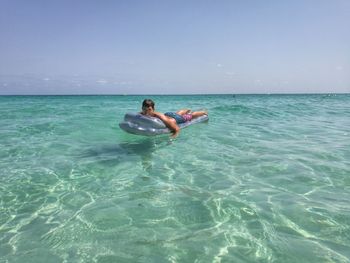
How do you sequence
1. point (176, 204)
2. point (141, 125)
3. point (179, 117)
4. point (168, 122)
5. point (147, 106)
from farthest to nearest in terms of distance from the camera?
point (179, 117) → point (168, 122) → point (147, 106) → point (141, 125) → point (176, 204)

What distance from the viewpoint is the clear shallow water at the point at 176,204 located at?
322cm

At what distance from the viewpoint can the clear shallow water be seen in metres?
3.22

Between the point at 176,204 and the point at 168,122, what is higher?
the point at 168,122

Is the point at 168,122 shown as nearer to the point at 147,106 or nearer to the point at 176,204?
the point at 147,106

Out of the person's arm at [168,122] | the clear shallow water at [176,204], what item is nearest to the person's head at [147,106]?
the person's arm at [168,122]

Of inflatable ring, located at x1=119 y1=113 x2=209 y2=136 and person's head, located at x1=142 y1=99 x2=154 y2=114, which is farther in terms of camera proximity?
person's head, located at x1=142 y1=99 x2=154 y2=114

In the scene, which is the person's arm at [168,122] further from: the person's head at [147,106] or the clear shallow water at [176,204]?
the clear shallow water at [176,204]

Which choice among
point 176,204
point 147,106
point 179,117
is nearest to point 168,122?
point 147,106

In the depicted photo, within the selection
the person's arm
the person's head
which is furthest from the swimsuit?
the person's head

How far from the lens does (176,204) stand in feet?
14.4

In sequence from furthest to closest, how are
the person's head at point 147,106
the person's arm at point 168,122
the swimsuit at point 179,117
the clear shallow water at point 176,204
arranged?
the swimsuit at point 179,117
the person's arm at point 168,122
the person's head at point 147,106
the clear shallow water at point 176,204

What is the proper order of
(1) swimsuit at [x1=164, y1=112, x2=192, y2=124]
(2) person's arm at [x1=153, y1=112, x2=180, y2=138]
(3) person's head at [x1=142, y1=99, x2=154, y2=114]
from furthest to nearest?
(1) swimsuit at [x1=164, y1=112, x2=192, y2=124] → (2) person's arm at [x1=153, y1=112, x2=180, y2=138] → (3) person's head at [x1=142, y1=99, x2=154, y2=114]

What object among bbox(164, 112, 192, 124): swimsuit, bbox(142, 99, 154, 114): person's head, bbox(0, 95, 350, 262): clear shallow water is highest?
bbox(142, 99, 154, 114): person's head

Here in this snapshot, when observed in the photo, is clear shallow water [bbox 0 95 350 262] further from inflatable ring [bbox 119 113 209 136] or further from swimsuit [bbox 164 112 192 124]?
swimsuit [bbox 164 112 192 124]
